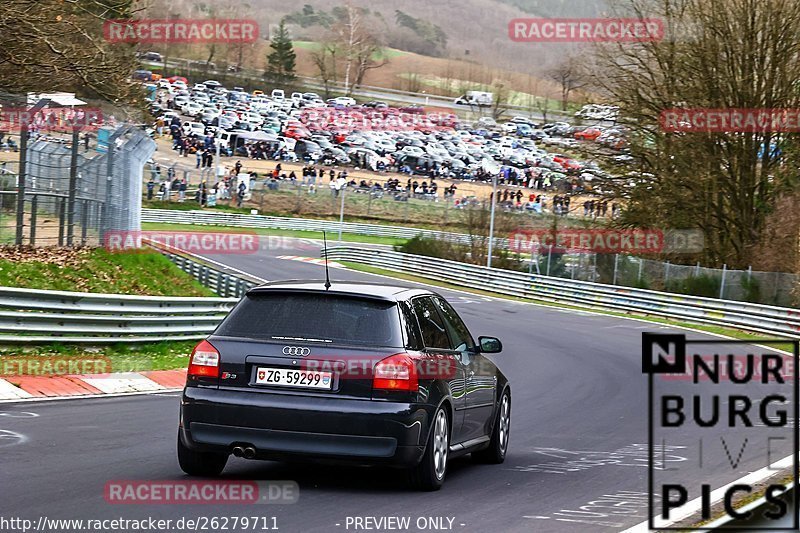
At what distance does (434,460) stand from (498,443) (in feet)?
6.91

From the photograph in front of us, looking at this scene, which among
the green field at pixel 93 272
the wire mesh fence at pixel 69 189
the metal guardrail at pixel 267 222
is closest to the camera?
the green field at pixel 93 272

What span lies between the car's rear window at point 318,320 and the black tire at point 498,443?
237 cm

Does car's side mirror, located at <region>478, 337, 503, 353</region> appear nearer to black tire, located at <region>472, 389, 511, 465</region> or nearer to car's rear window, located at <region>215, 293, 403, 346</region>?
black tire, located at <region>472, 389, 511, 465</region>

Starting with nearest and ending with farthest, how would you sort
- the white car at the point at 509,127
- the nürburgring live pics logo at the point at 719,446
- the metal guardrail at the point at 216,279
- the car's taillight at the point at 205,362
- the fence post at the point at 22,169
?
1. the nürburgring live pics logo at the point at 719,446
2. the car's taillight at the point at 205,362
3. the fence post at the point at 22,169
4. the metal guardrail at the point at 216,279
5. the white car at the point at 509,127

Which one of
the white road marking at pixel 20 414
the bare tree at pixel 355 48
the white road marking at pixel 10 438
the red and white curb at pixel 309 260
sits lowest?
the red and white curb at pixel 309 260

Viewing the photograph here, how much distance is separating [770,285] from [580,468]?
92.5ft

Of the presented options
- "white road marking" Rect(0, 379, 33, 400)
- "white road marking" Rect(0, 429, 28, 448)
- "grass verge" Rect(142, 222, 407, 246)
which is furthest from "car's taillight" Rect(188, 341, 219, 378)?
"grass verge" Rect(142, 222, 407, 246)

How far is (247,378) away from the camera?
319 inches

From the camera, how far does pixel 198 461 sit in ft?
27.5

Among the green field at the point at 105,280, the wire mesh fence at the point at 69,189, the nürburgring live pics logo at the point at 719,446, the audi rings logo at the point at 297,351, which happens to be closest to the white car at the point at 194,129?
the green field at the point at 105,280

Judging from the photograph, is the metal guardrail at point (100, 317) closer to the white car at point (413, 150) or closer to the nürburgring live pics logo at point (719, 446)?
the nürburgring live pics logo at point (719, 446)

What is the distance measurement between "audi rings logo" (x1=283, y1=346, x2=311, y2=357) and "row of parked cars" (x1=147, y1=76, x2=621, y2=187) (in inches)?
2671

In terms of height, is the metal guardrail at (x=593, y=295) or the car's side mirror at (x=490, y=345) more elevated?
the car's side mirror at (x=490, y=345)

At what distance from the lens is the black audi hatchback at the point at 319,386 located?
7969 mm
